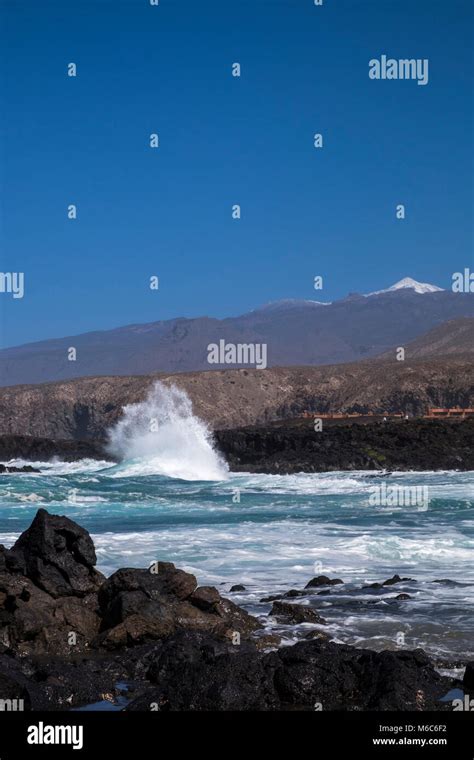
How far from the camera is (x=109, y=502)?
3141cm

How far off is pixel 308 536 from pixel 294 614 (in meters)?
8.57

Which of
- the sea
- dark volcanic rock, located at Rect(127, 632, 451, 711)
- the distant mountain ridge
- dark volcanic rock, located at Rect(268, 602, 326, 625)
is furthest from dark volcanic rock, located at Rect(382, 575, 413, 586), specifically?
the distant mountain ridge

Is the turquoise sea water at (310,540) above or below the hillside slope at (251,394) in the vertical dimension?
below

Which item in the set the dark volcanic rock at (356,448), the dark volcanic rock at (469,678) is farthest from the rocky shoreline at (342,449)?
the dark volcanic rock at (469,678)

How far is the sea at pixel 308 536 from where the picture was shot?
41.9 ft

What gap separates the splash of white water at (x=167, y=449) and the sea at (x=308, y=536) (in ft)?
8.23

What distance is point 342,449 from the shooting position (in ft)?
162

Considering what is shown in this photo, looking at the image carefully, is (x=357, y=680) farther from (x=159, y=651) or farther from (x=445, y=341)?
(x=445, y=341)

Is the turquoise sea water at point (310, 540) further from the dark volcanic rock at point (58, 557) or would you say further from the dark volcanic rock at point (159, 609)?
the dark volcanic rock at point (58, 557)

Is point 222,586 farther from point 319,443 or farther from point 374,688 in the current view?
point 319,443

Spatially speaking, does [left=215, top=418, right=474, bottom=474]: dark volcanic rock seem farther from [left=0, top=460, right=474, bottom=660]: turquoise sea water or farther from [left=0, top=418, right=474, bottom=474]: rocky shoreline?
[left=0, top=460, right=474, bottom=660]: turquoise sea water

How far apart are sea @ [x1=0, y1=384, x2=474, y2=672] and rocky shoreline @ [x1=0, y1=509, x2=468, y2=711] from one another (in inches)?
30.4

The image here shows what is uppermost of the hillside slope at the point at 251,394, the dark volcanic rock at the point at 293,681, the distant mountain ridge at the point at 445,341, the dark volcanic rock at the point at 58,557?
the distant mountain ridge at the point at 445,341

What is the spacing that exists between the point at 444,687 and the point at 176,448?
145ft
